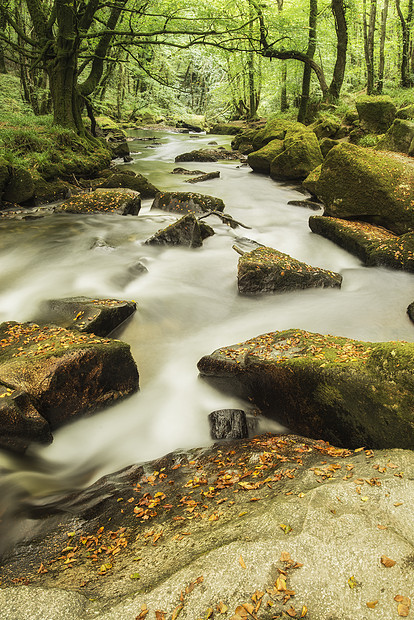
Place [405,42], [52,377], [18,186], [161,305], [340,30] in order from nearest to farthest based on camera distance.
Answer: [52,377], [161,305], [18,186], [340,30], [405,42]

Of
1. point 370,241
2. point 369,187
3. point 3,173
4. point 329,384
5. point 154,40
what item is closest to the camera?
point 329,384

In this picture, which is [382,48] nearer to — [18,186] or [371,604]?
[18,186]

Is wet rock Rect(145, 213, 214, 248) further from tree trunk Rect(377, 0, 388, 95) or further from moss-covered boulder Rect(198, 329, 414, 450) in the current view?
tree trunk Rect(377, 0, 388, 95)

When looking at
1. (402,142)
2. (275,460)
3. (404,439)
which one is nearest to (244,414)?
(275,460)

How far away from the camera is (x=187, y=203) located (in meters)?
11.6

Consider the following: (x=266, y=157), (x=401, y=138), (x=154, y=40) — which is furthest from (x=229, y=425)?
(x=266, y=157)

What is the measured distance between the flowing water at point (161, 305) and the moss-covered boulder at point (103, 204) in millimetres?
291

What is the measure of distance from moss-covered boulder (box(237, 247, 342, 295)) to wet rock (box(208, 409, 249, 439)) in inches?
144

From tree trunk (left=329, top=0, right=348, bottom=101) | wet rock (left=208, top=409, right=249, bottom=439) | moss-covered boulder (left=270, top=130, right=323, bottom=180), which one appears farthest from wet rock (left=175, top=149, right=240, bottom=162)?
wet rock (left=208, top=409, right=249, bottom=439)

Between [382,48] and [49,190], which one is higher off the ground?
[382,48]

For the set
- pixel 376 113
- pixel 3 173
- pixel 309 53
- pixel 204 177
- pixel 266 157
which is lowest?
pixel 204 177

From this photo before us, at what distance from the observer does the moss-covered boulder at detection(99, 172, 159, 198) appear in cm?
1272

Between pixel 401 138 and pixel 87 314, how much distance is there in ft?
36.7

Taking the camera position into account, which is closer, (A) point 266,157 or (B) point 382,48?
(A) point 266,157
